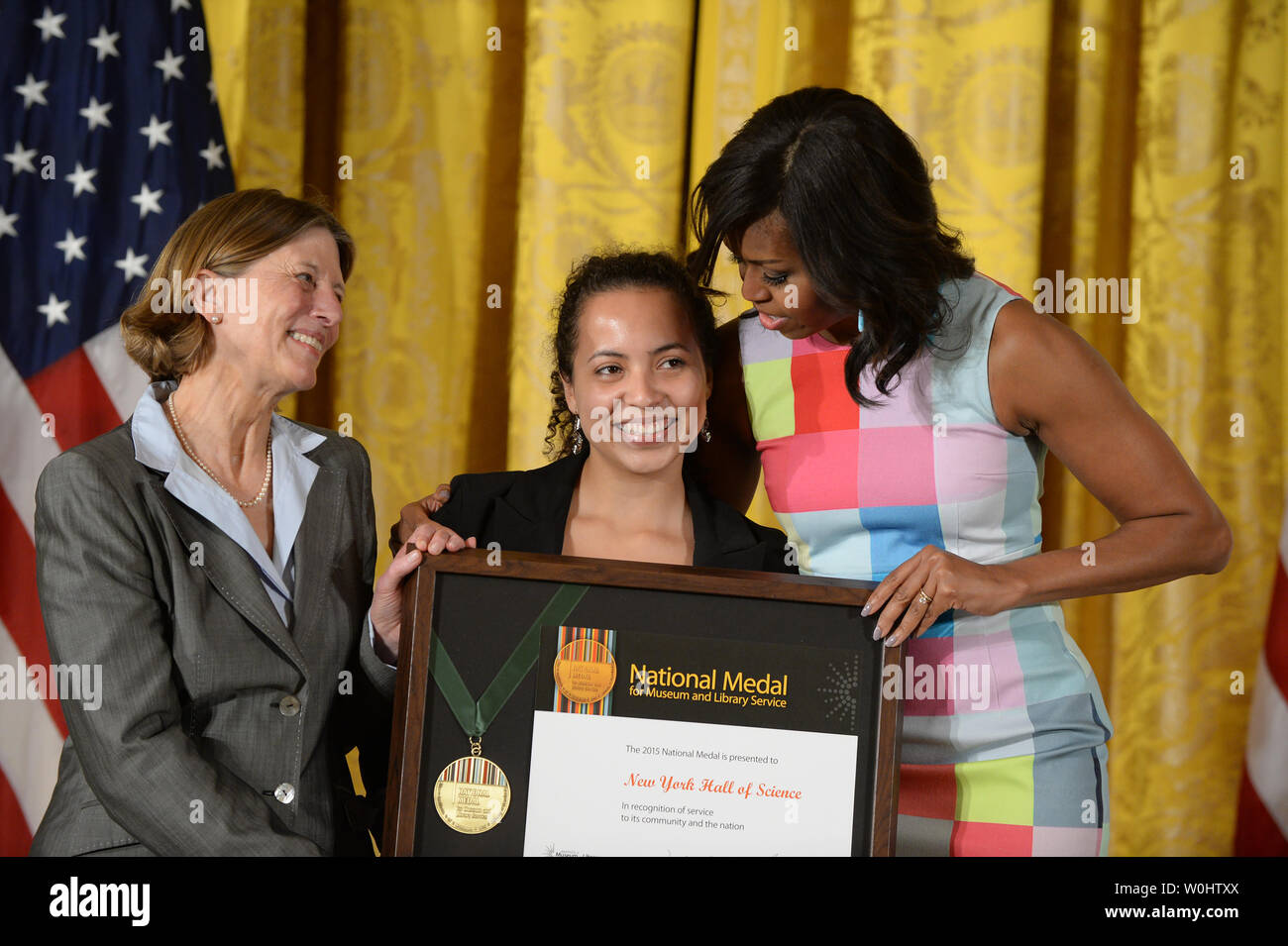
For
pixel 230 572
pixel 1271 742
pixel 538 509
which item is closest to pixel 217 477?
pixel 230 572

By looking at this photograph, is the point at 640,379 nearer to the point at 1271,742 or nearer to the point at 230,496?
the point at 230,496

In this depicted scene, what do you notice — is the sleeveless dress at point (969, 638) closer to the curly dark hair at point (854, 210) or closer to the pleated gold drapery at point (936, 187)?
the curly dark hair at point (854, 210)

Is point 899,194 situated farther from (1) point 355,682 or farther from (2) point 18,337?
(2) point 18,337

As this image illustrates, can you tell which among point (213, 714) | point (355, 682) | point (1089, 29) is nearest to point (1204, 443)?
point (1089, 29)

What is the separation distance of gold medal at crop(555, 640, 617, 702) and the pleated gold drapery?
1281 millimetres

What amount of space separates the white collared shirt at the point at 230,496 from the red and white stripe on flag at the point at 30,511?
712mm

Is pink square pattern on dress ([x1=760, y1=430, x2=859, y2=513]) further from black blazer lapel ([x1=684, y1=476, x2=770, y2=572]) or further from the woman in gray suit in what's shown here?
the woman in gray suit

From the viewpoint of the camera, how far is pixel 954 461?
1.33 meters

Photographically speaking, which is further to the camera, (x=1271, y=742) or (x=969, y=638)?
(x=1271, y=742)

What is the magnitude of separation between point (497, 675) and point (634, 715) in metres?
0.15

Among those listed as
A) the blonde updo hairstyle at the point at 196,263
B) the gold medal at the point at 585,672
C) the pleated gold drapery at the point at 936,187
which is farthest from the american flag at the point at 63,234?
the gold medal at the point at 585,672

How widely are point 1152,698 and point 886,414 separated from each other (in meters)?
1.53
